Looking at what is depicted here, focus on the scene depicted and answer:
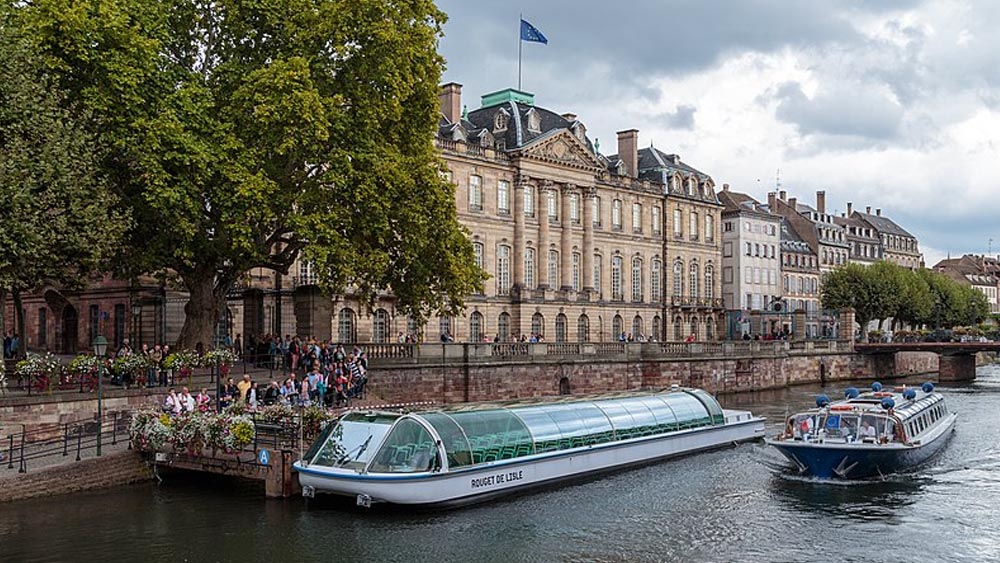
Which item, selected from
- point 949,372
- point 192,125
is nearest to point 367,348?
point 192,125

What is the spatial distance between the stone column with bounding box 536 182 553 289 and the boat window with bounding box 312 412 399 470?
145 ft

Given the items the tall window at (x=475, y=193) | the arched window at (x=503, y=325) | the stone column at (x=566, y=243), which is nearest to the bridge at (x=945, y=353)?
the stone column at (x=566, y=243)

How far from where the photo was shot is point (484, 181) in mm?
65000

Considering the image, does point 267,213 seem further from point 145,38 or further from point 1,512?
point 1,512

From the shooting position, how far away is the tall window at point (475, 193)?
64.2 metres

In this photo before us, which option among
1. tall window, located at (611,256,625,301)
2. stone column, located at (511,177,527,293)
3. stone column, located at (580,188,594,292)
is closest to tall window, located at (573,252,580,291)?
stone column, located at (580,188,594,292)

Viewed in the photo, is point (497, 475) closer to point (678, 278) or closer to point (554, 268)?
point (554, 268)

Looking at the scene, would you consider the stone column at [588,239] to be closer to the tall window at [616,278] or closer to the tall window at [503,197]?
the tall window at [616,278]

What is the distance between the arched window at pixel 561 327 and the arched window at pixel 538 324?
149 cm

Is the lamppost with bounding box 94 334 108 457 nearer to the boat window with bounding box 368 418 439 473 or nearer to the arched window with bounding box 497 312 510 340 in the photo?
Answer: the boat window with bounding box 368 418 439 473

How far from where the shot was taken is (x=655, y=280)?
258 ft

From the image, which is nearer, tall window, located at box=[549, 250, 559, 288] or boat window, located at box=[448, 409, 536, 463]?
boat window, located at box=[448, 409, 536, 463]

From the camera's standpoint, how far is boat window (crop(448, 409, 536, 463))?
83.5 ft

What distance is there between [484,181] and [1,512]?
147ft
